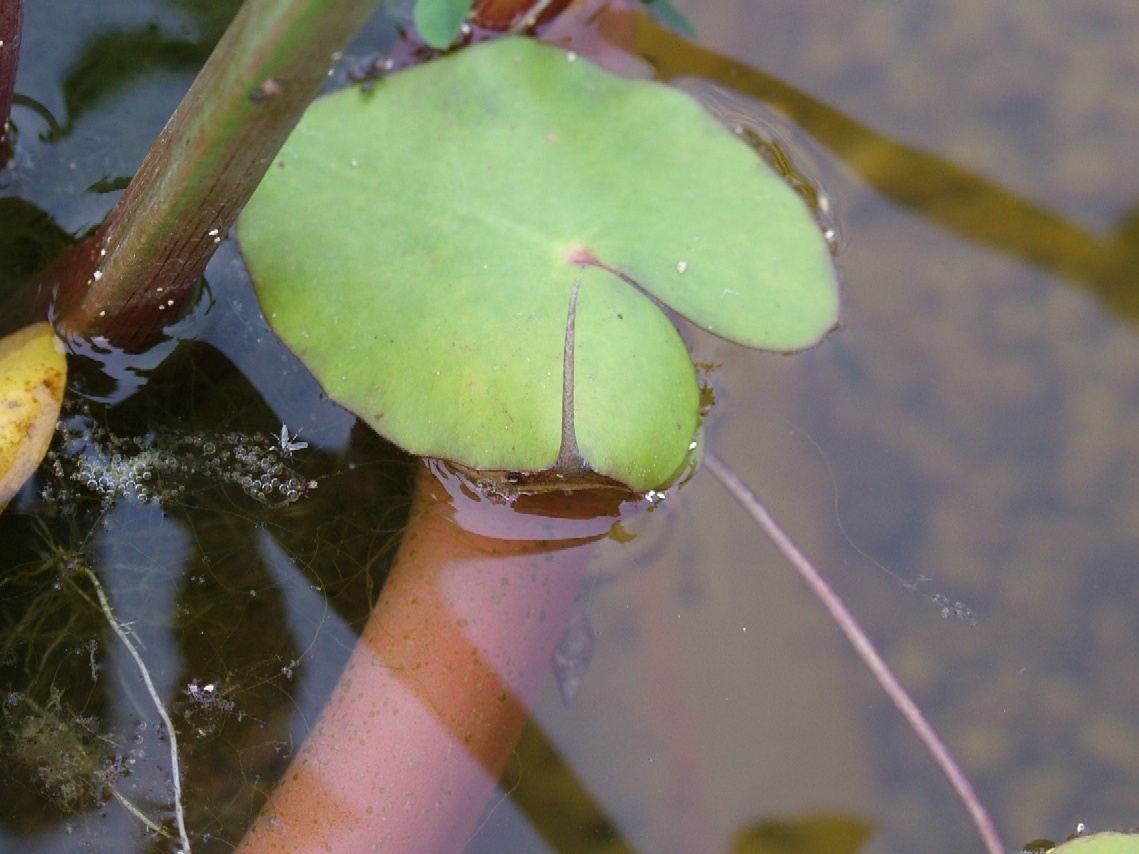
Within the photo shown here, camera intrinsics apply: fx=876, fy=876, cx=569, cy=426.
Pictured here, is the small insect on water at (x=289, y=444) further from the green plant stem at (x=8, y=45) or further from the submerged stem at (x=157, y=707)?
the green plant stem at (x=8, y=45)

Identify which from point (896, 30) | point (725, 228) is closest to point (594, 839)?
point (725, 228)

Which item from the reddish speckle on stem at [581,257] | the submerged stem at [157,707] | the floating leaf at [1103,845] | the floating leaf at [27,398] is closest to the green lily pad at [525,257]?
the reddish speckle on stem at [581,257]

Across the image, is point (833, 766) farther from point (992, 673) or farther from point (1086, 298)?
point (1086, 298)

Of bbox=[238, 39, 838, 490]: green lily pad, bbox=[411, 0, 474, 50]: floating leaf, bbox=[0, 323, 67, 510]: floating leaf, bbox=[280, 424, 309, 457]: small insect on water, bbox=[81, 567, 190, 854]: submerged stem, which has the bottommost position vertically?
bbox=[81, 567, 190, 854]: submerged stem

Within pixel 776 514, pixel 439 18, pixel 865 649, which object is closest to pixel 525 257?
pixel 439 18

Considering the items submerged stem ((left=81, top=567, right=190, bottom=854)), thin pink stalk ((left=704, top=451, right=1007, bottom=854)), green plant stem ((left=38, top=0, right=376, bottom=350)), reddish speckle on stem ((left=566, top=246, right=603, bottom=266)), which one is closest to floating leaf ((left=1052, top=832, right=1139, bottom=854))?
thin pink stalk ((left=704, top=451, right=1007, bottom=854))

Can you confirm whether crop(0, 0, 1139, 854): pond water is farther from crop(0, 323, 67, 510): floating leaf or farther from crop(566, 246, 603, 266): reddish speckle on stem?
crop(566, 246, 603, 266): reddish speckle on stem
